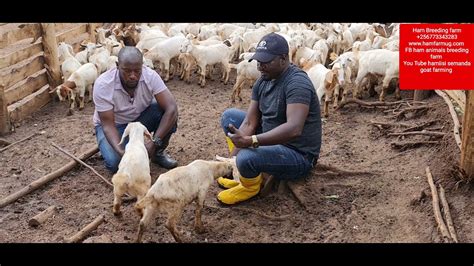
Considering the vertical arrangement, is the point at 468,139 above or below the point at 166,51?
below

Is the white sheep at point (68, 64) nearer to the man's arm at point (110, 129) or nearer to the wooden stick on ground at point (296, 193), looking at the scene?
the man's arm at point (110, 129)

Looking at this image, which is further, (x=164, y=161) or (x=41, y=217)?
(x=164, y=161)

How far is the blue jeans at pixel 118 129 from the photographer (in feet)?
18.1

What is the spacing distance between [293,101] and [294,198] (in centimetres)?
92

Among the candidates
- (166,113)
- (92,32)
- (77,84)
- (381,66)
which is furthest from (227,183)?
(92,32)

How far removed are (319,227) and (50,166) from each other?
2.88m

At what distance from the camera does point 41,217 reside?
187 inches

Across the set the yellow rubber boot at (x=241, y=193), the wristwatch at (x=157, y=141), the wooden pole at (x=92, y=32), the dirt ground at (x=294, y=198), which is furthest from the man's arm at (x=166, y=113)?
the wooden pole at (x=92, y=32)

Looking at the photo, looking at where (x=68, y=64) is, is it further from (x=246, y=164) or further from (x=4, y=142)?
(x=246, y=164)

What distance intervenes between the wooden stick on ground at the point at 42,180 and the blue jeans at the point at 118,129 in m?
0.35
